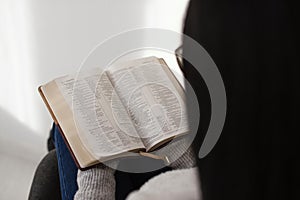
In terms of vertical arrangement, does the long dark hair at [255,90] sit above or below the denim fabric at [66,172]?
above

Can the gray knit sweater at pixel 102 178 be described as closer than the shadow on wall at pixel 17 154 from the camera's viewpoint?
Yes

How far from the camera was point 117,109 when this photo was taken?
2.55 ft

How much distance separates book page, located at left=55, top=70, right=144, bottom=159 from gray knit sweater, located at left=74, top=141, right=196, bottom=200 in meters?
0.02

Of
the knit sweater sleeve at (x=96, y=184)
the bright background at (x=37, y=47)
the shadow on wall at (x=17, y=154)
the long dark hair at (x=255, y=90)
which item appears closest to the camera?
the long dark hair at (x=255, y=90)

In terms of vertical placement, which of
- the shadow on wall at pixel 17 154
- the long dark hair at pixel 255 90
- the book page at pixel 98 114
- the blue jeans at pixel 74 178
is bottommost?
the shadow on wall at pixel 17 154

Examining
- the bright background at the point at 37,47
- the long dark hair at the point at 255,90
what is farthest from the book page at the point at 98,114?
the long dark hair at the point at 255,90

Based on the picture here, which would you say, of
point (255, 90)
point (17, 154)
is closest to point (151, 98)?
point (255, 90)

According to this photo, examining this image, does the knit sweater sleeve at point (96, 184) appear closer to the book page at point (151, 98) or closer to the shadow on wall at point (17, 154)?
the book page at point (151, 98)

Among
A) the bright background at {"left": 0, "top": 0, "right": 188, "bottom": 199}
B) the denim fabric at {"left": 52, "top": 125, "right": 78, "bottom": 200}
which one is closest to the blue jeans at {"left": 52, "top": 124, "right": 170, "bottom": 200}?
the denim fabric at {"left": 52, "top": 125, "right": 78, "bottom": 200}

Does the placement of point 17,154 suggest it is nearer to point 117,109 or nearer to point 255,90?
point 117,109

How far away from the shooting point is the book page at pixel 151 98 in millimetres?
762

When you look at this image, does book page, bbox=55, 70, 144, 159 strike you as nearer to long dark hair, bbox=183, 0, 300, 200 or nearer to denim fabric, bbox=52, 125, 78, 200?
denim fabric, bbox=52, 125, 78, 200

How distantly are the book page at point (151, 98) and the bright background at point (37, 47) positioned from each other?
24 cm

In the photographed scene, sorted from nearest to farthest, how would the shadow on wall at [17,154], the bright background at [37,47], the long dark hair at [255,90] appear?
the long dark hair at [255,90] < the bright background at [37,47] < the shadow on wall at [17,154]
